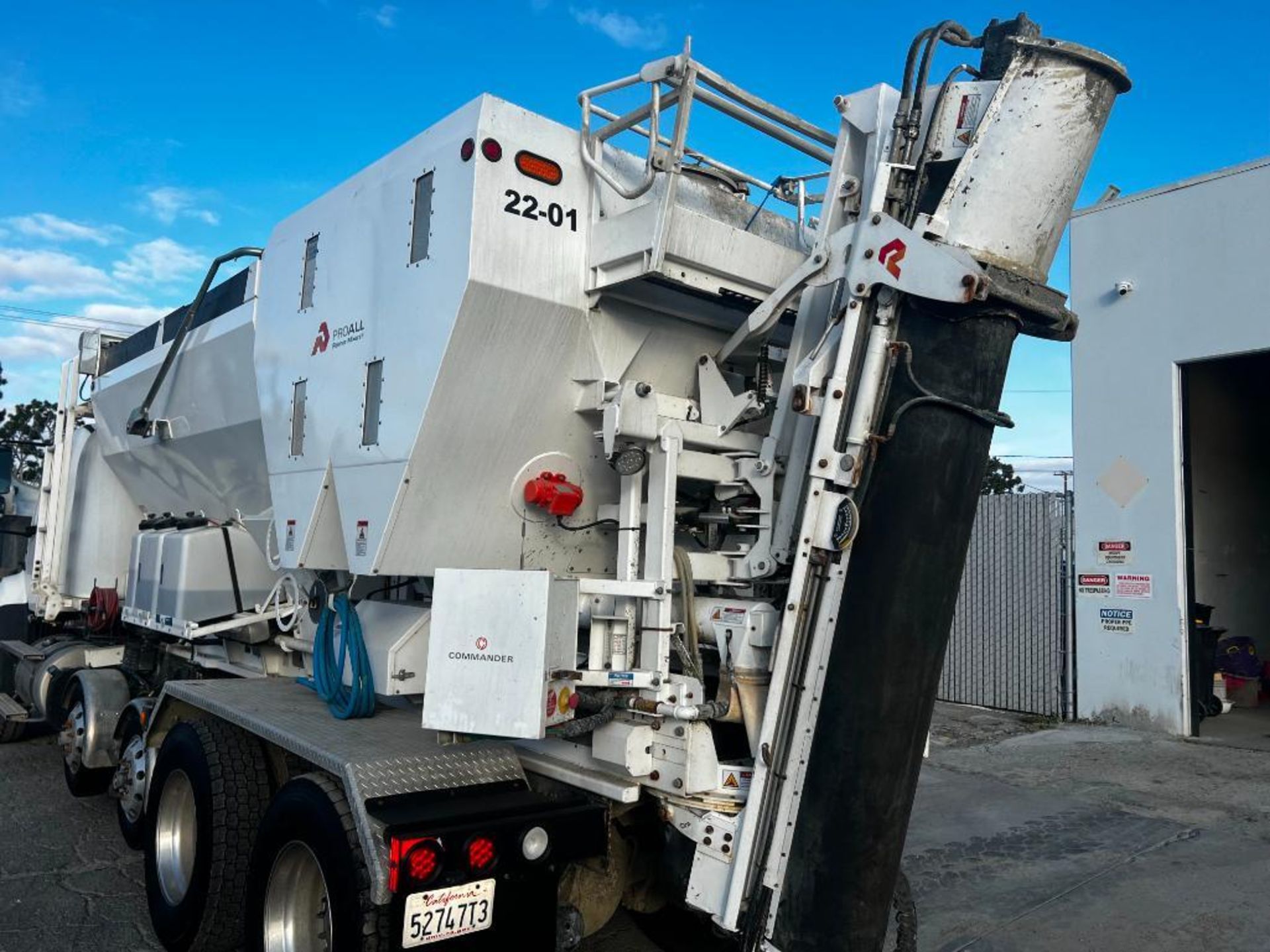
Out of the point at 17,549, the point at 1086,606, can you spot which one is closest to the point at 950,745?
the point at 1086,606

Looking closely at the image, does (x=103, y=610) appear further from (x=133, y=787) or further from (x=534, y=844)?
(x=534, y=844)

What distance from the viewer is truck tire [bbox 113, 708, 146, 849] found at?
558cm

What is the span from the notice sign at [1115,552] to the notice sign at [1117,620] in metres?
0.46

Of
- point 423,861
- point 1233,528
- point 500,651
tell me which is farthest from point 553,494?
point 1233,528

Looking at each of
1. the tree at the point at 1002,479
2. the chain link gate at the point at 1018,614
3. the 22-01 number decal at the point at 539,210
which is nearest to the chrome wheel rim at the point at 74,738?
the 22-01 number decal at the point at 539,210

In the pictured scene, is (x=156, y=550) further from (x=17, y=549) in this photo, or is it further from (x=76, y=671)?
(x=17, y=549)

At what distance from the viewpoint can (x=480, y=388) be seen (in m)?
3.90

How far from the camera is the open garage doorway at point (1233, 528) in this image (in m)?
11.6

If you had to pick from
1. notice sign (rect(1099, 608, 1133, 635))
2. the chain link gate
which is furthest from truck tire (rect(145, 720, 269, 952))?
notice sign (rect(1099, 608, 1133, 635))

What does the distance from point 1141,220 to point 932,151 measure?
8.02 meters

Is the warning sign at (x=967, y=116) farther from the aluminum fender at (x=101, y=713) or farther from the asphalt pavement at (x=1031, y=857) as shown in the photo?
the aluminum fender at (x=101, y=713)

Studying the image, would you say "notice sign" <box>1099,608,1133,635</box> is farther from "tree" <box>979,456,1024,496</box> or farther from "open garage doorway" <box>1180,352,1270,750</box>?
"tree" <box>979,456,1024,496</box>

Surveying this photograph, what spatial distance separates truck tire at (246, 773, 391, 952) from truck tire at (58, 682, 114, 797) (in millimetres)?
3664

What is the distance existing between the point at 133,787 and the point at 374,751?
267 cm
